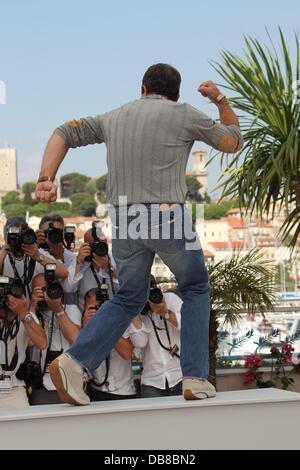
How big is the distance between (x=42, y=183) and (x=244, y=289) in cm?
376

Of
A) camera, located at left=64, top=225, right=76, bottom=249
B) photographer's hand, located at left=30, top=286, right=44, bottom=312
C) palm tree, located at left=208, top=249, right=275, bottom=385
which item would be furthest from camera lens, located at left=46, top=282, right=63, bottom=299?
palm tree, located at left=208, top=249, right=275, bottom=385

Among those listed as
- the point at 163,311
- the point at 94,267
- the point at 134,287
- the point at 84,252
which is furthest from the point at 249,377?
the point at 134,287

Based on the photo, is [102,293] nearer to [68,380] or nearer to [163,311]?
[163,311]

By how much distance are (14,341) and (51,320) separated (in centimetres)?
23

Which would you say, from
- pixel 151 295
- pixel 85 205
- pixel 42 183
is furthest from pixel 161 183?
pixel 85 205

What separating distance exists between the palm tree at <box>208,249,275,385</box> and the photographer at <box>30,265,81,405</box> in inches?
85.0

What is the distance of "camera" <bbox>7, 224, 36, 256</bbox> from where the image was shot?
4.95 metres

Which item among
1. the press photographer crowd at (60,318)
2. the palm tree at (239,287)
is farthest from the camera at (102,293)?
the palm tree at (239,287)

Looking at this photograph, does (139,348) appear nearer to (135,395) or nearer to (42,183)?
(135,395)

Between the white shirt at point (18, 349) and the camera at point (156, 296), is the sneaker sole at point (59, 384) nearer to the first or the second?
the white shirt at point (18, 349)

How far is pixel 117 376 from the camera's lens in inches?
199

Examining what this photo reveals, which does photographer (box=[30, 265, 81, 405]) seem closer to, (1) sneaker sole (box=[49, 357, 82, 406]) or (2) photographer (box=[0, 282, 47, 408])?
(2) photographer (box=[0, 282, 47, 408])

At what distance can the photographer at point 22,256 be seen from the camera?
4.96 m

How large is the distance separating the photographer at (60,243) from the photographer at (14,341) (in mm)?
352
